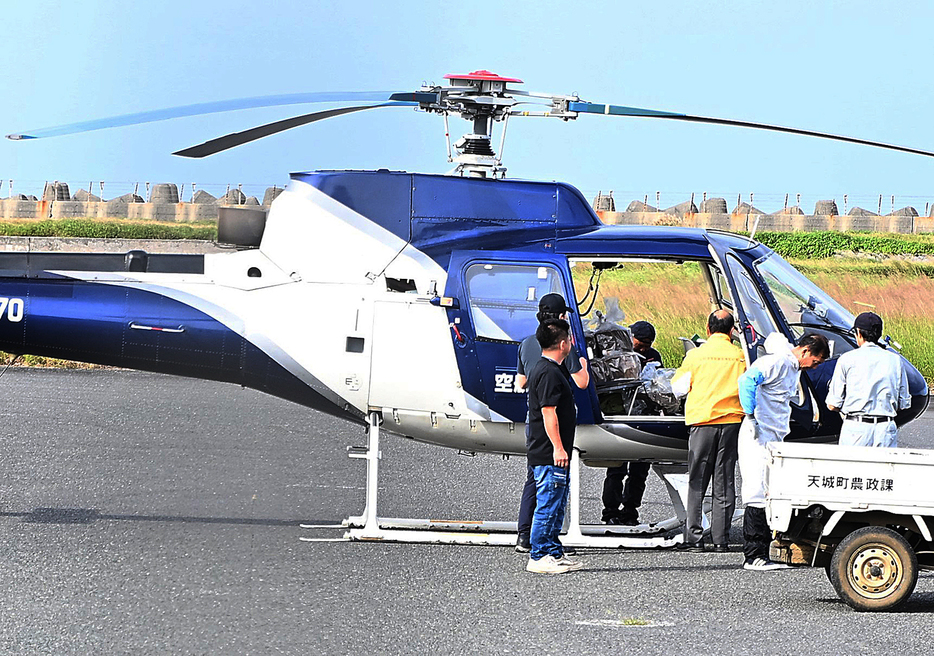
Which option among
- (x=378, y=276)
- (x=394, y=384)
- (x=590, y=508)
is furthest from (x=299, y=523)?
(x=590, y=508)

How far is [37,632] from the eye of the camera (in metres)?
6.56

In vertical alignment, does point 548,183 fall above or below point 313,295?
above

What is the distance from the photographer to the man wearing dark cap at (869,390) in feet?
28.5

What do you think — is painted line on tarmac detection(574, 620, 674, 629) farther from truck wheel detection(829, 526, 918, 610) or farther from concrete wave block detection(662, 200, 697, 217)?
concrete wave block detection(662, 200, 697, 217)

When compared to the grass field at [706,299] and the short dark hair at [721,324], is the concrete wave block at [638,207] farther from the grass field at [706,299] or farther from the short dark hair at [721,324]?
the short dark hair at [721,324]

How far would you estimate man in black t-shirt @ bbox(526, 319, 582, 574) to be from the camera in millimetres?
8398

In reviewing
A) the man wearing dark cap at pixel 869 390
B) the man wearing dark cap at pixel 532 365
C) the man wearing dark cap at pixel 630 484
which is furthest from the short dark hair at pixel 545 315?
the man wearing dark cap at pixel 869 390

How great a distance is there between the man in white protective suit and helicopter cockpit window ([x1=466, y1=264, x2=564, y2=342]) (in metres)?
1.78

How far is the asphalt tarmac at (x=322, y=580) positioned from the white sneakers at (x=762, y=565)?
0.26 feet

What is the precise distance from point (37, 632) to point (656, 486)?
7.96m

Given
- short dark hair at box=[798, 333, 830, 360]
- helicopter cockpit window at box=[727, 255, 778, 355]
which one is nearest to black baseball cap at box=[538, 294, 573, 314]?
helicopter cockpit window at box=[727, 255, 778, 355]

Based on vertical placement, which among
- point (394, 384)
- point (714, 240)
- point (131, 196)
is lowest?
point (394, 384)

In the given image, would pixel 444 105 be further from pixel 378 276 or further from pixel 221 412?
pixel 221 412

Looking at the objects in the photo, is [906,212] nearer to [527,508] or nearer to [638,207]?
[638,207]
